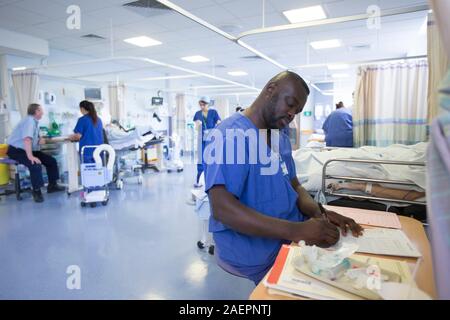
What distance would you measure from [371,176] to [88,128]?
13.4ft

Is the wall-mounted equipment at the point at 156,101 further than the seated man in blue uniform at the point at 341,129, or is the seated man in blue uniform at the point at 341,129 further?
the wall-mounted equipment at the point at 156,101

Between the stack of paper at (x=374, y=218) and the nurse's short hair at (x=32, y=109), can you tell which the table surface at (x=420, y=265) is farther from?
the nurse's short hair at (x=32, y=109)

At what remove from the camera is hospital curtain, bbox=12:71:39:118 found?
212 inches

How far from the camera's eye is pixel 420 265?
0.89 meters

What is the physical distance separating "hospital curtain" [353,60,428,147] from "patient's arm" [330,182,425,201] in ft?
6.10

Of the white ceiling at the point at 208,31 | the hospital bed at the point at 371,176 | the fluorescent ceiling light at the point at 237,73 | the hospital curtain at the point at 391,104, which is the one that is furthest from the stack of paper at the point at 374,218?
the fluorescent ceiling light at the point at 237,73

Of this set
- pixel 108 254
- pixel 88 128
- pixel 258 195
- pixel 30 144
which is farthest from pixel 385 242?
pixel 30 144

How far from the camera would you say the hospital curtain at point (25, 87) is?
212 inches

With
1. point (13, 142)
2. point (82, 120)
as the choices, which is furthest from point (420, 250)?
point (13, 142)

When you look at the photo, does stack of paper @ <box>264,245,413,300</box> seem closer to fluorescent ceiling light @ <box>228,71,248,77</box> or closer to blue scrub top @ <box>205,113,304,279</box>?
blue scrub top @ <box>205,113,304,279</box>

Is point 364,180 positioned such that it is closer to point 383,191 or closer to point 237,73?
point 383,191

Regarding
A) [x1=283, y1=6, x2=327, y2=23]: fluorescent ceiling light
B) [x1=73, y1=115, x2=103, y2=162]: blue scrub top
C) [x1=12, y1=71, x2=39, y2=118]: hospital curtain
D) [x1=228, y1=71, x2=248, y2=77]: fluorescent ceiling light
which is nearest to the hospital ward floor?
[x1=73, y1=115, x2=103, y2=162]: blue scrub top

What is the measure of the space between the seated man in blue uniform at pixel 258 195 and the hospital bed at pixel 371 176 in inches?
31.8

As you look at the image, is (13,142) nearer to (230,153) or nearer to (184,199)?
(184,199)
